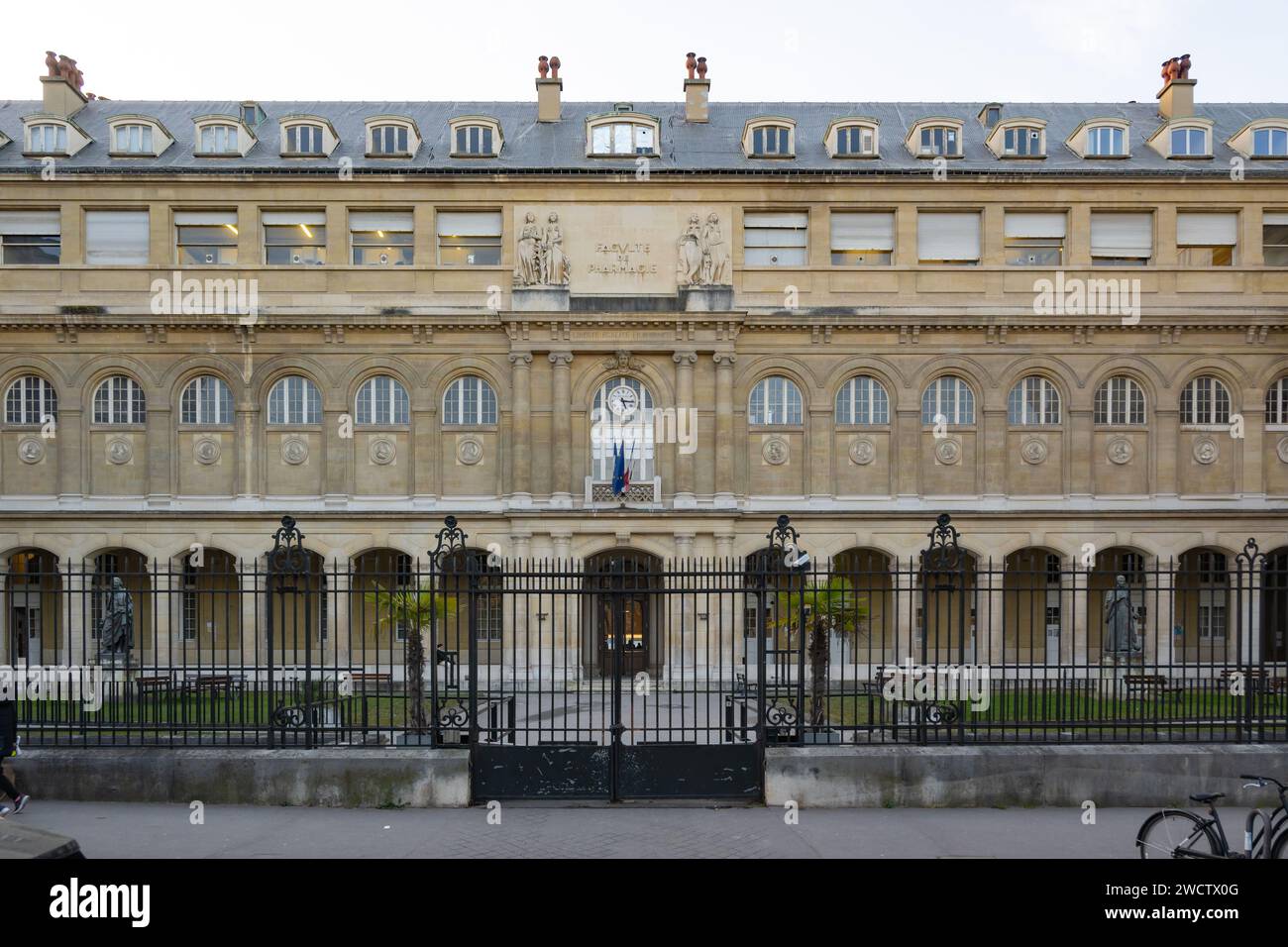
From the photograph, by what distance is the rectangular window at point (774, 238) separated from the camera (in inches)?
1155

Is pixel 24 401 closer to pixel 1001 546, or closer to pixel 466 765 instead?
pixel 466 765

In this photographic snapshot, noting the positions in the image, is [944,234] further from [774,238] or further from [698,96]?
[698,96]

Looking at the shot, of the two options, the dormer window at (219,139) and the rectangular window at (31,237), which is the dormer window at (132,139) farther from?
the rectangular window at (31,237)

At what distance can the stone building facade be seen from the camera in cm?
2844

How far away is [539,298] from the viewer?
28281 millimetres

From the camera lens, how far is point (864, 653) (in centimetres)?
2709

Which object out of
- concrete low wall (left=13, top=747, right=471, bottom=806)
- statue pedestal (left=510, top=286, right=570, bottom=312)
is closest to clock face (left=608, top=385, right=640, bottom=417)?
statue pedestal (left=510, top=286, right=570, bottom=312)

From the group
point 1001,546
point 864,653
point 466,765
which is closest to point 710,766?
point 466,765

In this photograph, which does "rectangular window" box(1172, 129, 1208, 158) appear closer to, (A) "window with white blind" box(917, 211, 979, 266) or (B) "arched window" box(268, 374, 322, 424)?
(A) "window with white blind" box(917, 211, 979, 266)

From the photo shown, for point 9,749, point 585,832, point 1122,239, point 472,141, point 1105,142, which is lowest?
point 585,832

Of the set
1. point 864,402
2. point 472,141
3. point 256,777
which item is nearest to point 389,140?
point 472,141

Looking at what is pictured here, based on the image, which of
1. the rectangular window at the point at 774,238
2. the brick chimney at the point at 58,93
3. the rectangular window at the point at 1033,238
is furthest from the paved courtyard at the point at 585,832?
the brick chimney at the point at 58,93

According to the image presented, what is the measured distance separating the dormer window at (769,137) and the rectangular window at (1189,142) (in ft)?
40.4

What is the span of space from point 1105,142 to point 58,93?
3497 cm
